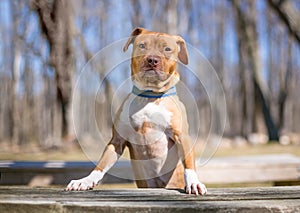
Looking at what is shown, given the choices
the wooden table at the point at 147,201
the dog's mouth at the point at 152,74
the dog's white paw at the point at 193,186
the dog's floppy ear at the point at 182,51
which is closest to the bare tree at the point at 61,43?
the dog's floppy ear at the point at 182,51

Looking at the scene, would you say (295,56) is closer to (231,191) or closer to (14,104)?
(14,104)

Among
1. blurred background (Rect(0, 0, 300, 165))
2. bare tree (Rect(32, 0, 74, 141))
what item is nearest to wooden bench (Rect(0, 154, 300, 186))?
blurred background (Rect(0, 0, 300, 165))

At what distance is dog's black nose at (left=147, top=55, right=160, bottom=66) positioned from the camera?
1.86 metres

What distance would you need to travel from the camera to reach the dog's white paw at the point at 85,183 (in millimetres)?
1784

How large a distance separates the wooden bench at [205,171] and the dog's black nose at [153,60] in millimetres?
1535

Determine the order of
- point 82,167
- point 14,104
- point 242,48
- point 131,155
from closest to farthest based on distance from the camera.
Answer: point 131,155 → point 82,167 → point 14,104 → point 242,48

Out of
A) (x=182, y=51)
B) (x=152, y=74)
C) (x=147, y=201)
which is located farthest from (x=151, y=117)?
(x=147, y=201)

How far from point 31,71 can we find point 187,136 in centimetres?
2517

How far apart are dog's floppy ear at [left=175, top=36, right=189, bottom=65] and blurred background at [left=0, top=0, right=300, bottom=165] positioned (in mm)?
340

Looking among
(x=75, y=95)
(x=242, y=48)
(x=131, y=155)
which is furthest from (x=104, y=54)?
(x=242, y=48)

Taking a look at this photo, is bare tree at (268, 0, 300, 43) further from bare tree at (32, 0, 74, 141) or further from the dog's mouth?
the dog's mouth

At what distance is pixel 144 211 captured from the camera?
1385 mm

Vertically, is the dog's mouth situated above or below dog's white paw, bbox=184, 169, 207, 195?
above

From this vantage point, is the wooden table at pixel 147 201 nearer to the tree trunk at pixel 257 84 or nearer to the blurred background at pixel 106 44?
the blurred background at pixel 106 44
